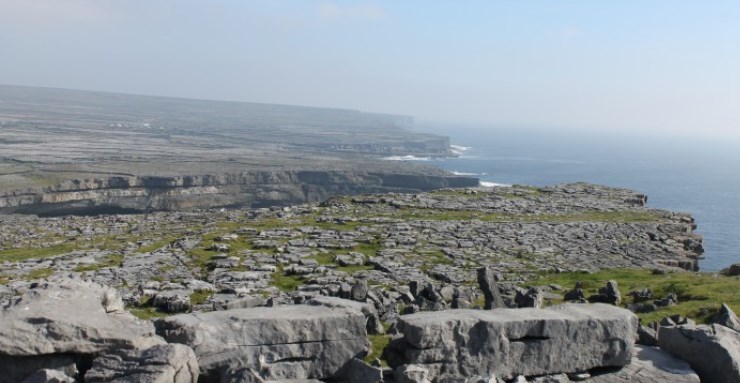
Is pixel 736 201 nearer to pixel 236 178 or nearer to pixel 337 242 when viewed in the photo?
pixel 236 178

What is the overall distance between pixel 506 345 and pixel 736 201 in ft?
589

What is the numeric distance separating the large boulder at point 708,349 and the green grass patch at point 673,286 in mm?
6081

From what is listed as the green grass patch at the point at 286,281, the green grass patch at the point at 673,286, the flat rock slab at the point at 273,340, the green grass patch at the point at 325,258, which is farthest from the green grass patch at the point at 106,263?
the green grass patch at the point at 673,286

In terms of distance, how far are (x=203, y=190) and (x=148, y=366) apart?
138 m

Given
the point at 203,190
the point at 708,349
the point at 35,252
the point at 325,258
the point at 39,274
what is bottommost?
the point at 203,190

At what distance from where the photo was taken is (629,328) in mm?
17188

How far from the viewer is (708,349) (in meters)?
17.1

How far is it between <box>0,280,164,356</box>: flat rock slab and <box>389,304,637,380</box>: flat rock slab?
6555 mm

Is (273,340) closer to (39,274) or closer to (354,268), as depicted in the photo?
(354,268)

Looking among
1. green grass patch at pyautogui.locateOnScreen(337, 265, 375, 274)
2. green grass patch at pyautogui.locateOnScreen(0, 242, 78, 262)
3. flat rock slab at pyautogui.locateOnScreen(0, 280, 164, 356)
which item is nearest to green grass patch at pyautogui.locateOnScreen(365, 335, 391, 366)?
flat rock slab at pyautogui.locateOnScreen(0, 280, 164, 356)

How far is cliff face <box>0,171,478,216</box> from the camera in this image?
125500mm

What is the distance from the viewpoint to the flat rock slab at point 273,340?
14.8m

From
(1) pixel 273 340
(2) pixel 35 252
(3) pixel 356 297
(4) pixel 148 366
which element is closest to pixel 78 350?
(4) pixel 148 366

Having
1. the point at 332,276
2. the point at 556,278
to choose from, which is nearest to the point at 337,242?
the point at 332,276
